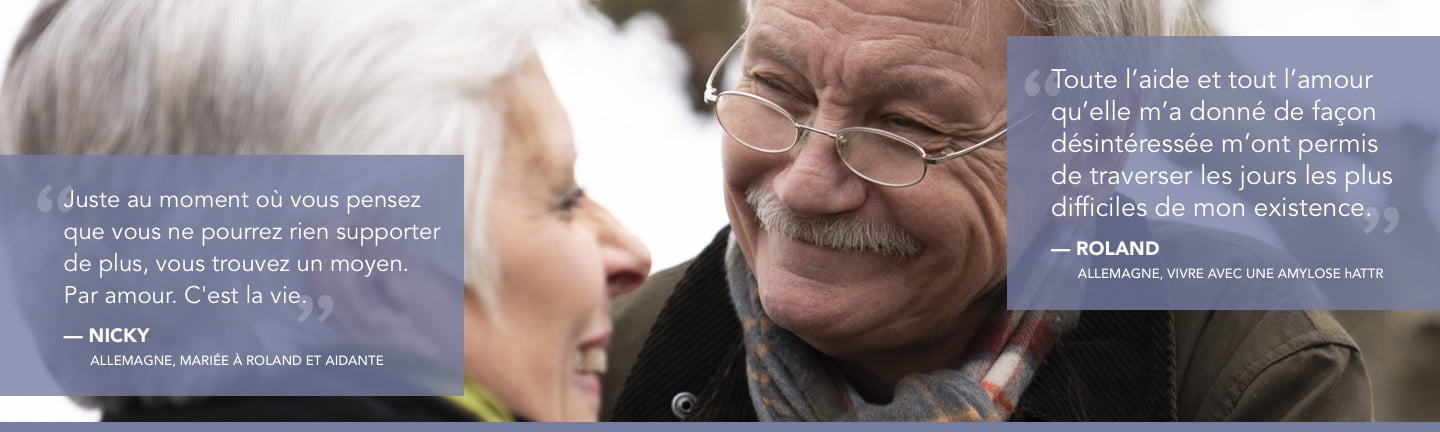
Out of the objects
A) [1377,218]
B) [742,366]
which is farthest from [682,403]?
[1377,218]

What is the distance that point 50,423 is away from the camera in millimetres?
1618

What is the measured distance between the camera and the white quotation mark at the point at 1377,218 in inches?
78.8

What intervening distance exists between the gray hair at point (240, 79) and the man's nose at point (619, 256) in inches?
8.2

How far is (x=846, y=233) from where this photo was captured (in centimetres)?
189

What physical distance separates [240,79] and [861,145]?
3.04 ft

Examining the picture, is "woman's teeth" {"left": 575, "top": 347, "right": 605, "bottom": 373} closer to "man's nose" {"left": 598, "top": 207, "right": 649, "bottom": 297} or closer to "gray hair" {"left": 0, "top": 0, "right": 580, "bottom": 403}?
"man's nose" {"left": 598, "top": 207, "right": 649, "bottom": 297}

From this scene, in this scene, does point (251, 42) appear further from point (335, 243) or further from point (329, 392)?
point (329, 392)

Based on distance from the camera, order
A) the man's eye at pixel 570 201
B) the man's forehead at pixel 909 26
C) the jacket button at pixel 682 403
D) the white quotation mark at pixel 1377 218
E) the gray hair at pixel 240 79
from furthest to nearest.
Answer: the jacket button at pixel 682 403, the white quotation mark at pixel 1377 218, the man's forehead at pixel 909 26, the man's eye at pixel 570 201, the gray hair at pixel 240 79

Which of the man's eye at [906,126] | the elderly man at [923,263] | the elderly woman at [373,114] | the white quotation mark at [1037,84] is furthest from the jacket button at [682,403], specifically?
the elderly woman at [373,114]

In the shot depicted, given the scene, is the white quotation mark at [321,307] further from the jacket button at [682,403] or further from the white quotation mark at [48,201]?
the jacket button at [682,403]

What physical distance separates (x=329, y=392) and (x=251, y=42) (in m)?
0.32

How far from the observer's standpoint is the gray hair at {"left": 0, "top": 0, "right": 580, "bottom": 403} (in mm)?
1158

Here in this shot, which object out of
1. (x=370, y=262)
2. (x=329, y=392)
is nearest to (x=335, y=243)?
(x=370, y=262)

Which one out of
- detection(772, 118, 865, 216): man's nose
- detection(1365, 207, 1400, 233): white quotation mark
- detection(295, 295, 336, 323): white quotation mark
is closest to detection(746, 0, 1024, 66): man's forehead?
detection(772, 118, 865, 216): man's nose
